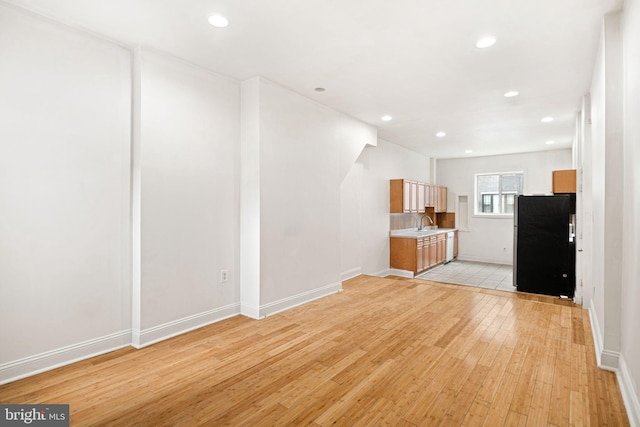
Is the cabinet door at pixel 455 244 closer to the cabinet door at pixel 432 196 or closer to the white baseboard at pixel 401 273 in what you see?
the cabinet door at pixel 432 196

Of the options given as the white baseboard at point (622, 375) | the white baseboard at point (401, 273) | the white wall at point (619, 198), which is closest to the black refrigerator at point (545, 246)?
the white baseboard at point (401, 273)

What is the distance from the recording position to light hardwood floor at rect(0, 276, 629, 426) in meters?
2.10

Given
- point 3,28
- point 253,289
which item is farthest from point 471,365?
point 3,28

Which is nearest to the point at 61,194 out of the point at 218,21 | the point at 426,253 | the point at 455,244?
the point at 218,21

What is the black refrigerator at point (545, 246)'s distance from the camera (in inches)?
206

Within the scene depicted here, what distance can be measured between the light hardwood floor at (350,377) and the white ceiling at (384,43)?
111 inches

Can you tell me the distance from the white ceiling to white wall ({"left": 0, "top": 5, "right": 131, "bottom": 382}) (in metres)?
0.33

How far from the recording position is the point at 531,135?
6789mm

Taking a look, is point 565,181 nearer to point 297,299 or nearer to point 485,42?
point 485,42

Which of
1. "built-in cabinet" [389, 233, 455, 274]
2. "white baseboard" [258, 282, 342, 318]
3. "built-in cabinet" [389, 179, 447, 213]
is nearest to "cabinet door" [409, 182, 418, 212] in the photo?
"built-in cabinet" [389, 179, 447, 213]

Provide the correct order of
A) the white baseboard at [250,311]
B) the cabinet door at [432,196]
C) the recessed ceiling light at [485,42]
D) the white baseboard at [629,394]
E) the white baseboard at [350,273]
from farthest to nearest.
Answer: the cabinet door at [432,196], the white baseboard at [350,273], the white baseboard at [250,311], the recessed ceiling light at [485,42], the white baseboard at [629,394]

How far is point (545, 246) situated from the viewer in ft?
17.9

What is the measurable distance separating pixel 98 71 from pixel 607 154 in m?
4.32

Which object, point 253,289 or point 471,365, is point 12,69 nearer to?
point 253,289
